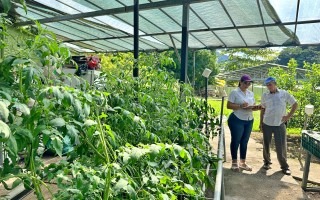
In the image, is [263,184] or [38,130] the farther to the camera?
[263,184]

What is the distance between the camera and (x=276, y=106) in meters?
3.58

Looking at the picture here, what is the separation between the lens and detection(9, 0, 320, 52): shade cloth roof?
12.0 ft

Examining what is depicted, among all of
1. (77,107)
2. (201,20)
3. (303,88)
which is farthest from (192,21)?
(77,107)

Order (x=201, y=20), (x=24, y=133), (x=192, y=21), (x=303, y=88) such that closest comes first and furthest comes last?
(x=24, y=133), (x=201, y=20), (x=192, y=21), (x=303, y=88)

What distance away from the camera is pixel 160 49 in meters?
7.47

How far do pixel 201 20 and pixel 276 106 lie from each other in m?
1.91

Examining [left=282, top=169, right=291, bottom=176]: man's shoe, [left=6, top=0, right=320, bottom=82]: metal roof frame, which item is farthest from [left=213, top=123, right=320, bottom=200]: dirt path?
[left=6, top=0, right=320, bottom=82]: metal roof frame

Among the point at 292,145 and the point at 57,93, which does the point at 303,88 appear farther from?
the point at 57,93

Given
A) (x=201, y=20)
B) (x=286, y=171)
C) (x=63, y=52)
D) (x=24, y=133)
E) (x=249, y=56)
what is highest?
(x=249, y=56)

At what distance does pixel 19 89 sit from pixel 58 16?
4.50 m

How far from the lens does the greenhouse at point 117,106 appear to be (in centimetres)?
79

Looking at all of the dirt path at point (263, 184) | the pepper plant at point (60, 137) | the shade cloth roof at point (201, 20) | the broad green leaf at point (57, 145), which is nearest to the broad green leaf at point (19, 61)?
the pepper plant at point (60, 137)

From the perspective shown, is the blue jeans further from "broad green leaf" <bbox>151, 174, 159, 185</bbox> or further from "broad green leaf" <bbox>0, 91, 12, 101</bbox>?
"broad green leaf" <bbox>0, 91, 12, 101</bbox>

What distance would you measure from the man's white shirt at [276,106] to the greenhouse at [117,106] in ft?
3.23
